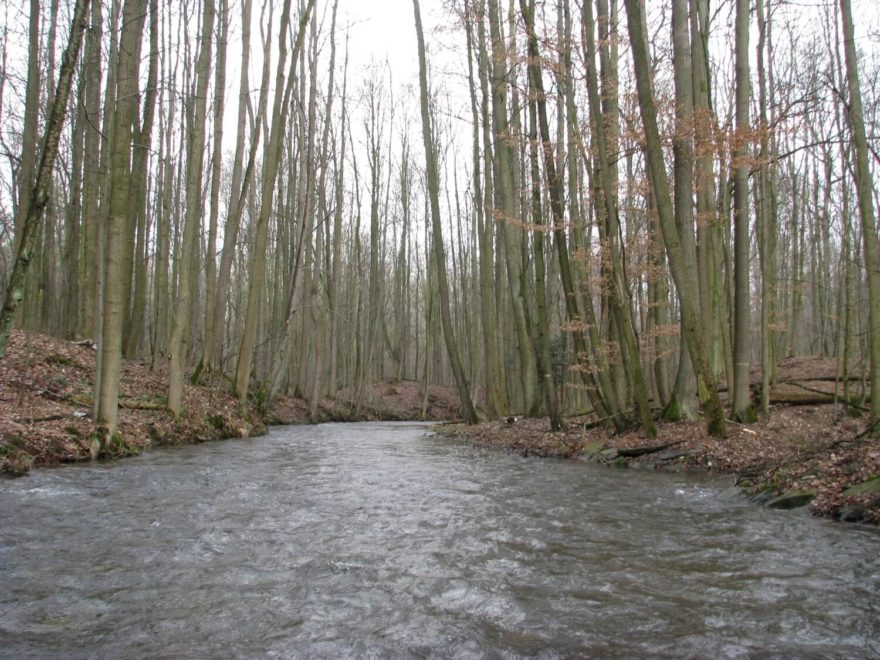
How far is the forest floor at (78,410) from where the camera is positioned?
7613 millimetres

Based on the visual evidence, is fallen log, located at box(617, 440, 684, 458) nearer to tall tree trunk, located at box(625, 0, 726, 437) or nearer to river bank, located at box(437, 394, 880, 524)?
river bank, located at box(437, 394, 880, 524)

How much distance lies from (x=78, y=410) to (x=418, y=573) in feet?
25.8

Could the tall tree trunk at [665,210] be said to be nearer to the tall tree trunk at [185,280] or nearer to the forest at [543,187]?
the forest at [543,187]

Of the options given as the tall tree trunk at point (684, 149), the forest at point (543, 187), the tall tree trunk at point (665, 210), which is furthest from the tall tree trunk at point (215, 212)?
the tall tree trunk at point (684, 149)

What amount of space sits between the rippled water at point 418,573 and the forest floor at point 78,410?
4.56ft

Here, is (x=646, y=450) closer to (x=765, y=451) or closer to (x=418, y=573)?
(x=765, y=451)

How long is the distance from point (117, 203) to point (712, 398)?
9.00 meters

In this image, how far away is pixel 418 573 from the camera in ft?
12.0

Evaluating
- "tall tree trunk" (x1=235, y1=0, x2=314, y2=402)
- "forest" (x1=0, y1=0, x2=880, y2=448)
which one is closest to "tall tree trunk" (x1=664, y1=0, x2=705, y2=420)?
"forest" (x1=0, y1=0, x2=880, y2=448)

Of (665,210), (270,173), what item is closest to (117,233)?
(270,173)

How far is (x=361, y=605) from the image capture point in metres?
3.12

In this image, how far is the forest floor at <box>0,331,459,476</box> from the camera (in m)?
7.61

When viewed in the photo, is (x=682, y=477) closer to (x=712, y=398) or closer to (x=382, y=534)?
(x=712, y=398)

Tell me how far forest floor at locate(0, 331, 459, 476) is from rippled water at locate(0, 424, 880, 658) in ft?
4.56
